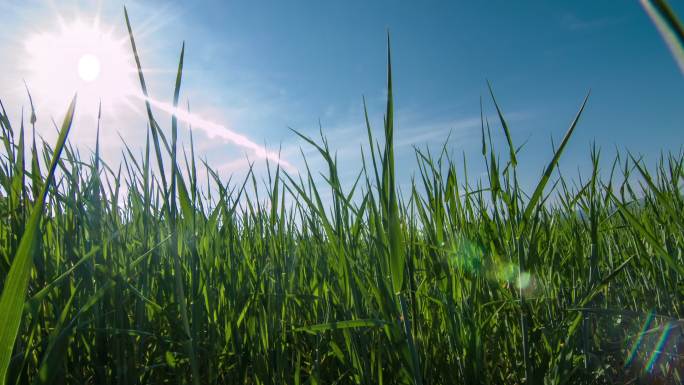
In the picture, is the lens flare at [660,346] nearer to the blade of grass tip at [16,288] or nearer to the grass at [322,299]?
the grass at [322,299]

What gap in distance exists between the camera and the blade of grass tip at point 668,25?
7.1 inches

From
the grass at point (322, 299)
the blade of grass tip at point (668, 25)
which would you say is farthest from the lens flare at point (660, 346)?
the blade of grass tip at point (668, 25)

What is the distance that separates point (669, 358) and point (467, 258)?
0.57m

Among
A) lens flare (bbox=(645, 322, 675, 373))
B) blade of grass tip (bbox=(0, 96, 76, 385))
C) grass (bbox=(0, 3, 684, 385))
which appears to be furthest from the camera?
lens flare (bbox=(645, 322, 675, 373))

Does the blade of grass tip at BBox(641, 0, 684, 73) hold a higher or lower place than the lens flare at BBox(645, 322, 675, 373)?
higher

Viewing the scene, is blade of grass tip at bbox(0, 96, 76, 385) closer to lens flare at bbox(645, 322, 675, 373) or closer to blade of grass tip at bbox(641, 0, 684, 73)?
blade of grass tip at bbox(641, 0, 684, 73)

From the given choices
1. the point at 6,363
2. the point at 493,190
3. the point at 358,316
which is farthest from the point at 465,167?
the point at 6,363

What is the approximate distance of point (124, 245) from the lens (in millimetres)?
1138

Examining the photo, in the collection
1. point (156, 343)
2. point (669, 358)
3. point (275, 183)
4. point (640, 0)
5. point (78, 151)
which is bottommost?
point (669, 358)

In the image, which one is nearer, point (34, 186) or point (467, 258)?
point (34, 186)

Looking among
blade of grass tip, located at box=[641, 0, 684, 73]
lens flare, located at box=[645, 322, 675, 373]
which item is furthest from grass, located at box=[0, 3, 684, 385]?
blade of grass tip, located at box=[641, 0, 684, 73]

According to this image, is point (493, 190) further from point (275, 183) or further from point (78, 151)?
point (78, 151)

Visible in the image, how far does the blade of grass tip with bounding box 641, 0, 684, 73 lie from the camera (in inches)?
7.1

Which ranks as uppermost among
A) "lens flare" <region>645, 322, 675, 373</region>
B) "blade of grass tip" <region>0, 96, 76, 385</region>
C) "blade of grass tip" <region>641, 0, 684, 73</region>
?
"blade of grass tip" <region>641, 0, 684, 73</region>
